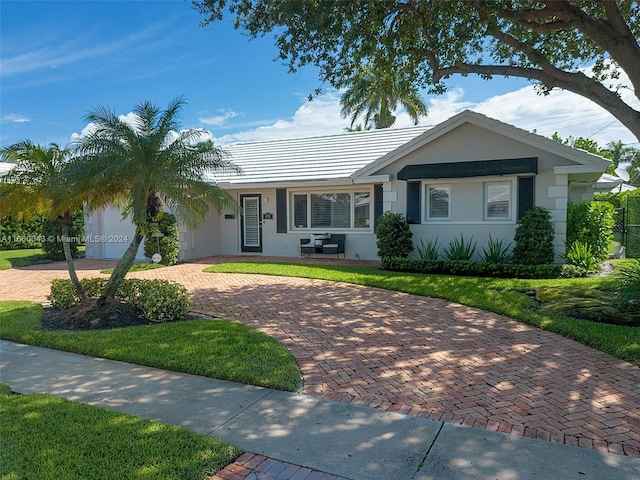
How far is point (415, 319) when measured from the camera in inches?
281

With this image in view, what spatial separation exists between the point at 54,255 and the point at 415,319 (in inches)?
599

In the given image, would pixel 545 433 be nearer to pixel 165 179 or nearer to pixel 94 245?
pixel 165 179

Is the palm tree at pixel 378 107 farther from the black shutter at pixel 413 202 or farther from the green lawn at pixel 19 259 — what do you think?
the green lawn at pixel 19 259

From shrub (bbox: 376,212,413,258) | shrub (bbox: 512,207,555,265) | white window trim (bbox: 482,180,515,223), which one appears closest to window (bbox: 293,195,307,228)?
shrub (bbox: 376,212,413,258)

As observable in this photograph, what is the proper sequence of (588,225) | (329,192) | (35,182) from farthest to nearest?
(329,192)
(588,225)
(35,182)

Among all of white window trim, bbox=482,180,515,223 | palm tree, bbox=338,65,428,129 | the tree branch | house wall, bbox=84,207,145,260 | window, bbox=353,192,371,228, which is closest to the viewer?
the tree branch

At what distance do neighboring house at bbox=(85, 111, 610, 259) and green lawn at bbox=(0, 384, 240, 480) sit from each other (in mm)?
7859

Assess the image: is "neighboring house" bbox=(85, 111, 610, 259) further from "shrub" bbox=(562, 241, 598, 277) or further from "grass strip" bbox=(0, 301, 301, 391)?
"grass strip" bbox=(0, 301, 301, 391)

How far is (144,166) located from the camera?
22.3 ft

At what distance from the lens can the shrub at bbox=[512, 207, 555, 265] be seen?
10914 millimetres

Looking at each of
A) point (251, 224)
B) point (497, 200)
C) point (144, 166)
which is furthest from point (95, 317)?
point (497, 200)

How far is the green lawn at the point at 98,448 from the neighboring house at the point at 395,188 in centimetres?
786

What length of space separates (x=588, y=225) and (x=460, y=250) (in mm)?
3837

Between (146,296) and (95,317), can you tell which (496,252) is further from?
(95,317)
